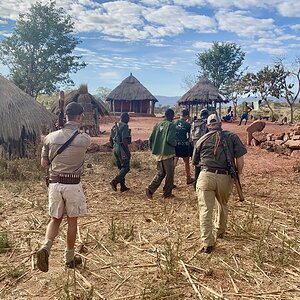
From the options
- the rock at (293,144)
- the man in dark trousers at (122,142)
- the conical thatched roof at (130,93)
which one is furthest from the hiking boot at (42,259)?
the conical thatched roof at (130,93)

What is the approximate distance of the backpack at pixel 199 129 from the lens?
729 centimetres

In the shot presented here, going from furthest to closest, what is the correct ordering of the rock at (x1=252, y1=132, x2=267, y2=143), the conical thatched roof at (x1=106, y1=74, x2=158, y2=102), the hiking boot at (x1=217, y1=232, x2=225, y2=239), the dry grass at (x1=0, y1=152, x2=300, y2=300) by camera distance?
the conical thatched roof at (x1=106, y1=74, x2=158, y2=102) → the rock at (x1=252, y1=132, x2=267, y2=143) → the hiking boot at (x1=217, y1=232, x2=225, y2=239) → the dry grass at (x1=0, y1=152, x2=300, y2=300)

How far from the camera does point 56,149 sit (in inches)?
154

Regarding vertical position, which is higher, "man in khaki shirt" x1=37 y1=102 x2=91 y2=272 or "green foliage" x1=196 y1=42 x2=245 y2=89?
"green foliage" x1=196 y1=42 x2=245 y2=89

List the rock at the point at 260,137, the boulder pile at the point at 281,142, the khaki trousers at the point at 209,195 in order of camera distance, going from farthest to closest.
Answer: the rock at the point at 260,137
the boulder pile at the point at 281,142
the khaki trousers at the point at 209,195

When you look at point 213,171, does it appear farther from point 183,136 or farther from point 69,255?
point 183,136

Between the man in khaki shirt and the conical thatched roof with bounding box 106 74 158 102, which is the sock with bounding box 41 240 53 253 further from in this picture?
the conical thatched roof with bounding box 106 74 158 102

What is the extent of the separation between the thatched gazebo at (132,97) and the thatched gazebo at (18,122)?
2168 centimetres

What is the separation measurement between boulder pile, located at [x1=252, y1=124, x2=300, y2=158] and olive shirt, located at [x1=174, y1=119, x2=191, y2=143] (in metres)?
5.87

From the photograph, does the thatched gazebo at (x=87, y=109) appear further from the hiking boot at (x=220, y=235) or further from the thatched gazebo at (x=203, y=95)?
the hiking boot at (x=220, y=235)

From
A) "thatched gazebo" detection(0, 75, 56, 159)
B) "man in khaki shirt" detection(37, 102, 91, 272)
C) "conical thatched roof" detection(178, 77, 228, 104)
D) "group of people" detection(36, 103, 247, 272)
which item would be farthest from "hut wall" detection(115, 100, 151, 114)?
"man in khaki shirt" detection(37, 102, 91, 272)

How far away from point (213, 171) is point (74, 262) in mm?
2056

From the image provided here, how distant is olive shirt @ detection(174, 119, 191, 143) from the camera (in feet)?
25.0

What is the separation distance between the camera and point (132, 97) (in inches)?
1391
